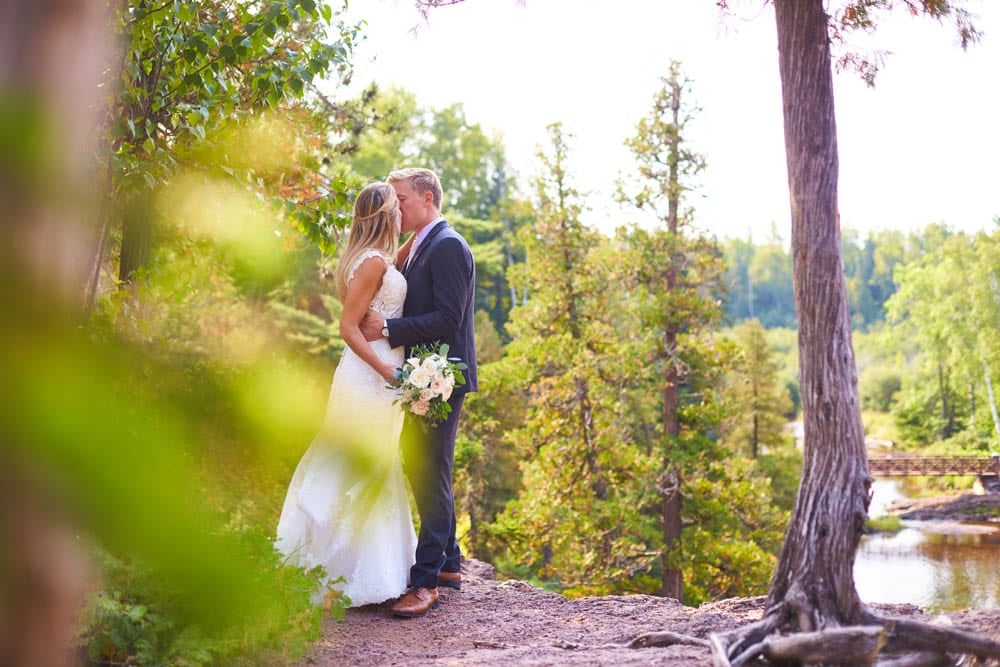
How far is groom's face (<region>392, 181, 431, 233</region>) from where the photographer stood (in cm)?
509

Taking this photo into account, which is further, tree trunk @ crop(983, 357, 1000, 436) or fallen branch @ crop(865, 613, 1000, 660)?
tree trunk @ crop(983, 357, 1000, 436)

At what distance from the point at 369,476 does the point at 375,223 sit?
1.37 meters

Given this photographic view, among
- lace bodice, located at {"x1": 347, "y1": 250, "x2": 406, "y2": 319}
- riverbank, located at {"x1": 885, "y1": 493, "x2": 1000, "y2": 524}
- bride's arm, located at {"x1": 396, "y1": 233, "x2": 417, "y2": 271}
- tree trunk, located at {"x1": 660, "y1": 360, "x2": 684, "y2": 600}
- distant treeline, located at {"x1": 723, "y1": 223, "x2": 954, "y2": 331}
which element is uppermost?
distant treeline, located at {"x1": 723, "y1": 223, "x2": 954, "y2": 331}

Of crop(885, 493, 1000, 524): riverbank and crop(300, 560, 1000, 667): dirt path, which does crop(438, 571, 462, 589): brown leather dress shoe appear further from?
crop(885, 493, 1000, 524): riverbank

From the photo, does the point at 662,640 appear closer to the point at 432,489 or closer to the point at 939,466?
the point at 432,489

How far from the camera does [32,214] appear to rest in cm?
A: 39

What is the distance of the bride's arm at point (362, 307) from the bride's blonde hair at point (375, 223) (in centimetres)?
9

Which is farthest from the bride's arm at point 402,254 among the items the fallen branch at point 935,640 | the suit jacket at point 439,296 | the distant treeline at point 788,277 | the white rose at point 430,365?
the distant treeline at point 788,277

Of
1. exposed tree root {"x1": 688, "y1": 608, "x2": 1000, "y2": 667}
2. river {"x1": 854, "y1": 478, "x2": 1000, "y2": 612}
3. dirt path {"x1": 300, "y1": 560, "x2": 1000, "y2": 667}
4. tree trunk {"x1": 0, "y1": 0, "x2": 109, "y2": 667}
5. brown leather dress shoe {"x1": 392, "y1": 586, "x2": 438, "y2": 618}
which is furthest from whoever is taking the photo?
river {"x1": 854, "y1": 478, "x2": 1000, "y2": 612}

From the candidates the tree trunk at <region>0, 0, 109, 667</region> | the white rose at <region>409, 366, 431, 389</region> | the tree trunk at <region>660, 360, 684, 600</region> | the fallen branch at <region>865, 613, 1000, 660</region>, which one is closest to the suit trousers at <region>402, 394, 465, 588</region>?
the white rose at <region>409, 366, 431, 389</region>

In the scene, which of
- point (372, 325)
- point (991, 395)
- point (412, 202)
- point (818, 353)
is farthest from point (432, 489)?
point (991, 395)

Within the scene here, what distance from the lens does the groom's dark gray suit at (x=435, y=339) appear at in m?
4.84

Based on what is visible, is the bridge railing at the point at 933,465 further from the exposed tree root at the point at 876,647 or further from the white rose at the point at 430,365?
the exposed tree root at the point at 876,647

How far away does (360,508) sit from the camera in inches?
197
